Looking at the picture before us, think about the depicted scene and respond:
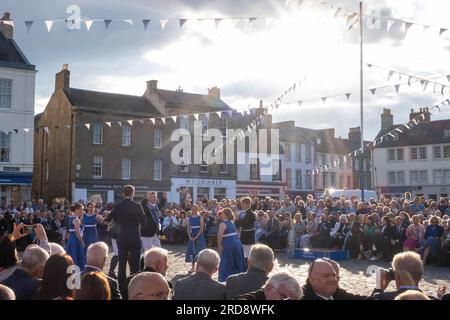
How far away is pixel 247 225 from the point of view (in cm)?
1182

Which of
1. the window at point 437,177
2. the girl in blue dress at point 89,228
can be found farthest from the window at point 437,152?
the girl in blue dress at point 89,228

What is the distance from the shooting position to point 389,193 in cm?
5622

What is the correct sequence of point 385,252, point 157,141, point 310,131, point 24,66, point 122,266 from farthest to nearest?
point 310,131 → point 157,141 → point 24,66 → point 385,252 → point 122,266

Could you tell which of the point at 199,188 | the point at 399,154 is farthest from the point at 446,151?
the point at 199,188

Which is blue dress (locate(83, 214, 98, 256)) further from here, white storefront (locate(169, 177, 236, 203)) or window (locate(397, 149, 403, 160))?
window (locate(397, 149, 403, 160))

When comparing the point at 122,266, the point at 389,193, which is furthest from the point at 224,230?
the point at 389,193

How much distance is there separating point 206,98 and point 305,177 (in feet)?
47.5

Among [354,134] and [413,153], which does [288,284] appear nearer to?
[413,153]

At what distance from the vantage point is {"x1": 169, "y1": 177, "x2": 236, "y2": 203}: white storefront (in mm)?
43656

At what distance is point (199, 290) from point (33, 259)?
5.59 feet

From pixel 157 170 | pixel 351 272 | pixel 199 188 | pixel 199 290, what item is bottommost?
pixel 351 272

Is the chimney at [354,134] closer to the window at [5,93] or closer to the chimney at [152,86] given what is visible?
the chimney at [152,86]
